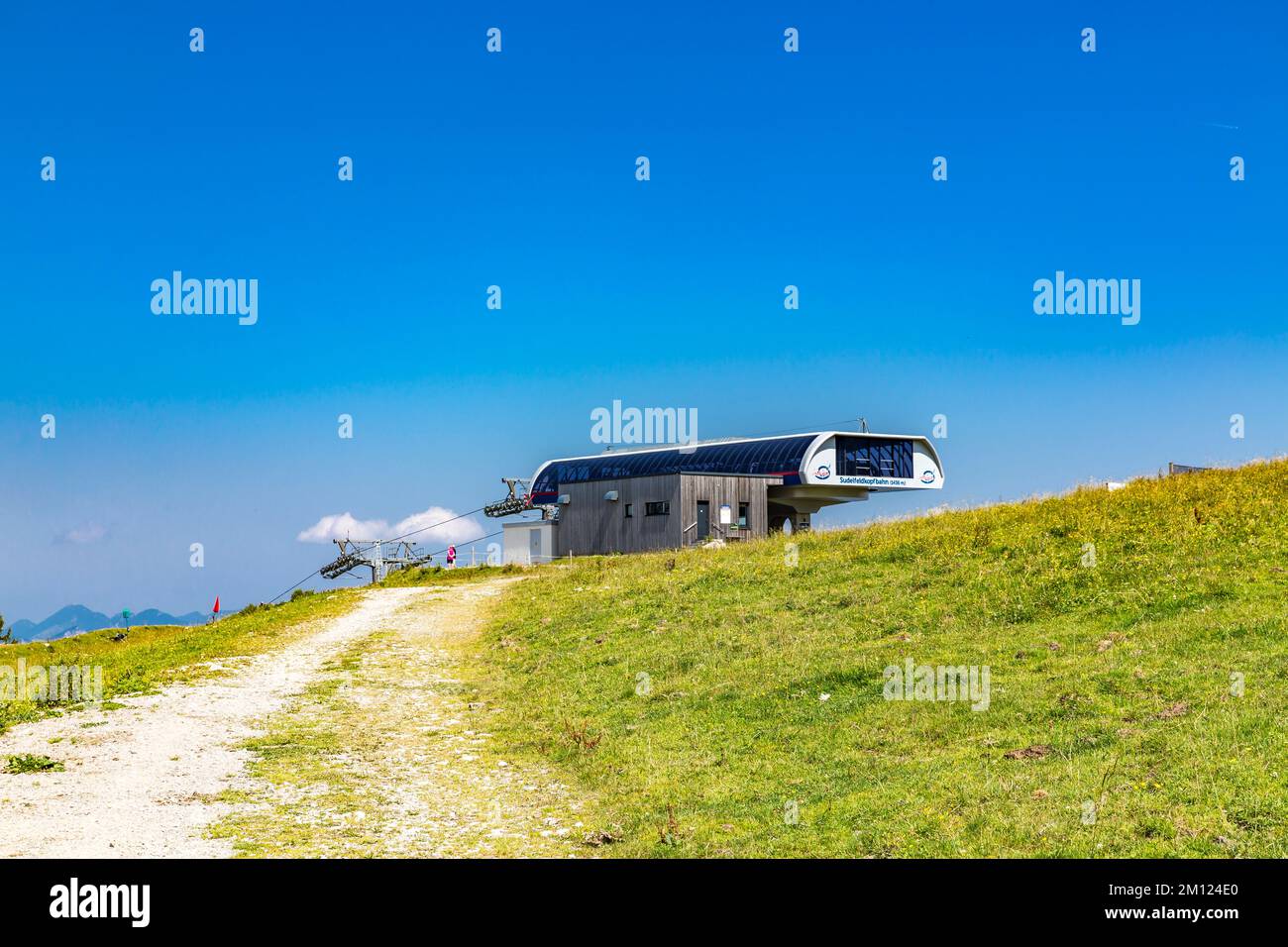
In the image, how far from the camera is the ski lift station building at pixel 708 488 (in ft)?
164

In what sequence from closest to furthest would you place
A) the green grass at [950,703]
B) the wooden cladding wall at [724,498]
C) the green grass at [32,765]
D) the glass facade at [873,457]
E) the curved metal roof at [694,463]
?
the green grass at [950,703] < the green grass at [32,765] < the wooden cladding wall at [724,498] < the curved metal roof at [694,463] < the glass facade at [873,457]

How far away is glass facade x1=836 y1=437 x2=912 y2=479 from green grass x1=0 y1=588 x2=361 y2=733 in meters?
30.4

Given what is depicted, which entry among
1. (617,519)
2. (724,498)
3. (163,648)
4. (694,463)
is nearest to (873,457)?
(694,463)

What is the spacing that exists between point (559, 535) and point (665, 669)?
1335 inches

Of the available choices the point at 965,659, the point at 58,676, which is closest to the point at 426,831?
the point at 965,659

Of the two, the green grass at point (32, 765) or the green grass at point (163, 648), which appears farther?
the green grass at point (163, 648)

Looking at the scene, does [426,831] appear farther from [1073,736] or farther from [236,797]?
[1073,736]

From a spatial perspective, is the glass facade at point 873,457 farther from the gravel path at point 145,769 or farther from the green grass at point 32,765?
the green grass at point 32,765

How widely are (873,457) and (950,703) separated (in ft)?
154

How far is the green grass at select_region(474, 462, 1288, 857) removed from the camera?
11750mm

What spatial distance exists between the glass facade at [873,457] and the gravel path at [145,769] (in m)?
39.7

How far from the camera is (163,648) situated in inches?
1197

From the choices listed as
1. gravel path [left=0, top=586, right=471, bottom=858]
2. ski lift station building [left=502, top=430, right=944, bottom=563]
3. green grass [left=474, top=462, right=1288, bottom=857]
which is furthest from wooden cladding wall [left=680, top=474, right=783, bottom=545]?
gravel path [left=0, top=586, right=471, bottom=858]

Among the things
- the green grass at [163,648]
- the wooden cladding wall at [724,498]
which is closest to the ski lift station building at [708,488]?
the wooden cladding wall at [724,498]
